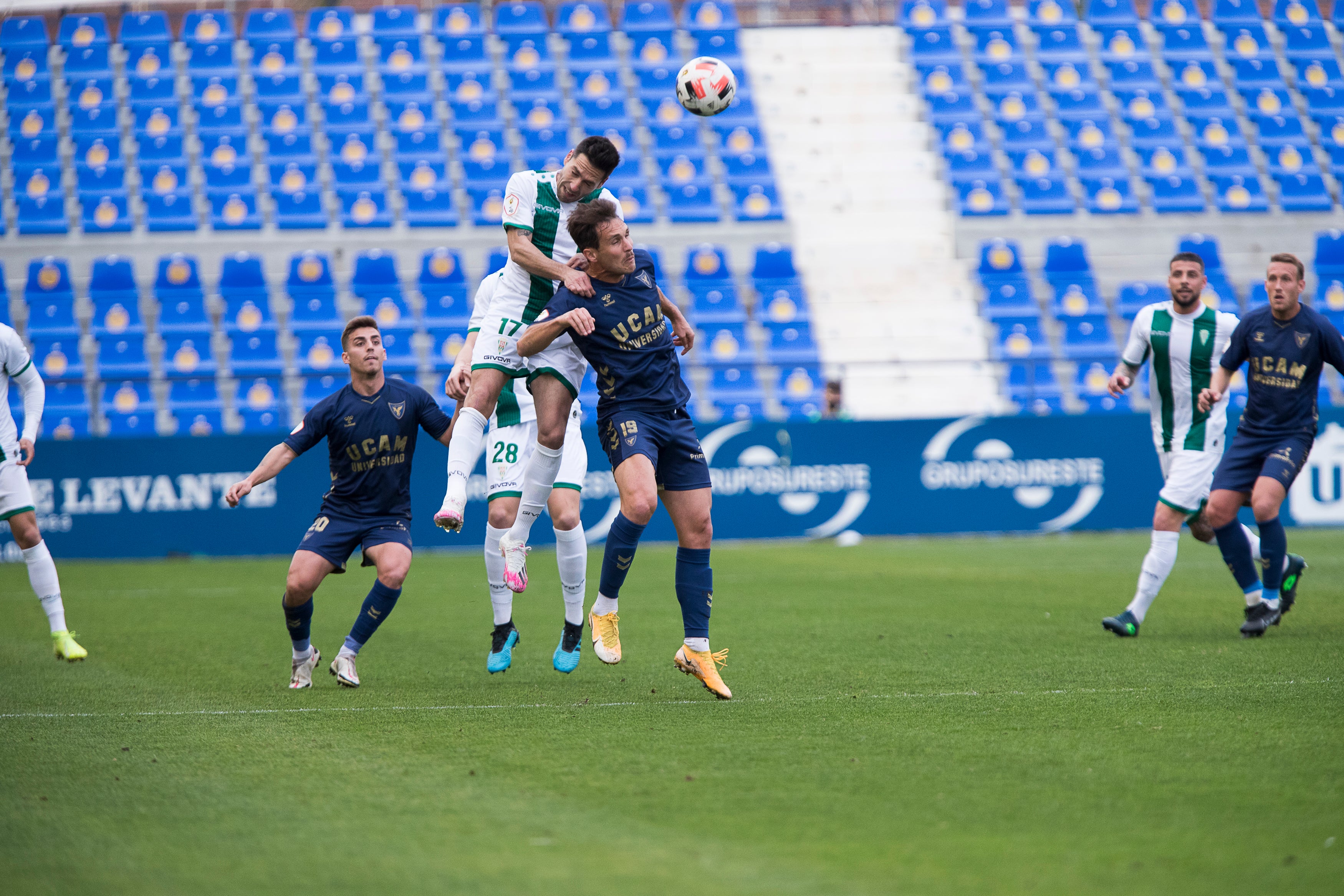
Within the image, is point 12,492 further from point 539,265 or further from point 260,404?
point 260,404

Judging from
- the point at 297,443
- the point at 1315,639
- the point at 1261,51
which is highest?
the point at 1261,51

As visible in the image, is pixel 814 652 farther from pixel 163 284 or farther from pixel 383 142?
pixel 383 142

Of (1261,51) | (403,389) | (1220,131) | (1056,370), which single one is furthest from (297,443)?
(1261,51)

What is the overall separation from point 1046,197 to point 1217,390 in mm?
13177

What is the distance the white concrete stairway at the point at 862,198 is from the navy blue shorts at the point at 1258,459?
313 inches

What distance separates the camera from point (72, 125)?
66.4ft

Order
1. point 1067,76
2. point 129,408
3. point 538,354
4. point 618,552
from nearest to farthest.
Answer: point 618,552, point 538,354, point 129,408, point 1067,76

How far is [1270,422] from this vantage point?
8.03m

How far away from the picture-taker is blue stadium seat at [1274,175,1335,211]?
67.3ft

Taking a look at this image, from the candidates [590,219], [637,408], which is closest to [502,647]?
[637,408]

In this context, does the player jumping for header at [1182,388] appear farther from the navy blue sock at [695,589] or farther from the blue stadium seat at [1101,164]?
the blue stadium seat at [1101,164]

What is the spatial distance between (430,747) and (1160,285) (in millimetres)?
17093

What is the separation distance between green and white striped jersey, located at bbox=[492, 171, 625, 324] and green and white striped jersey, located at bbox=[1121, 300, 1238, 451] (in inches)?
148

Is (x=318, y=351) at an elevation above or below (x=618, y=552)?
above
